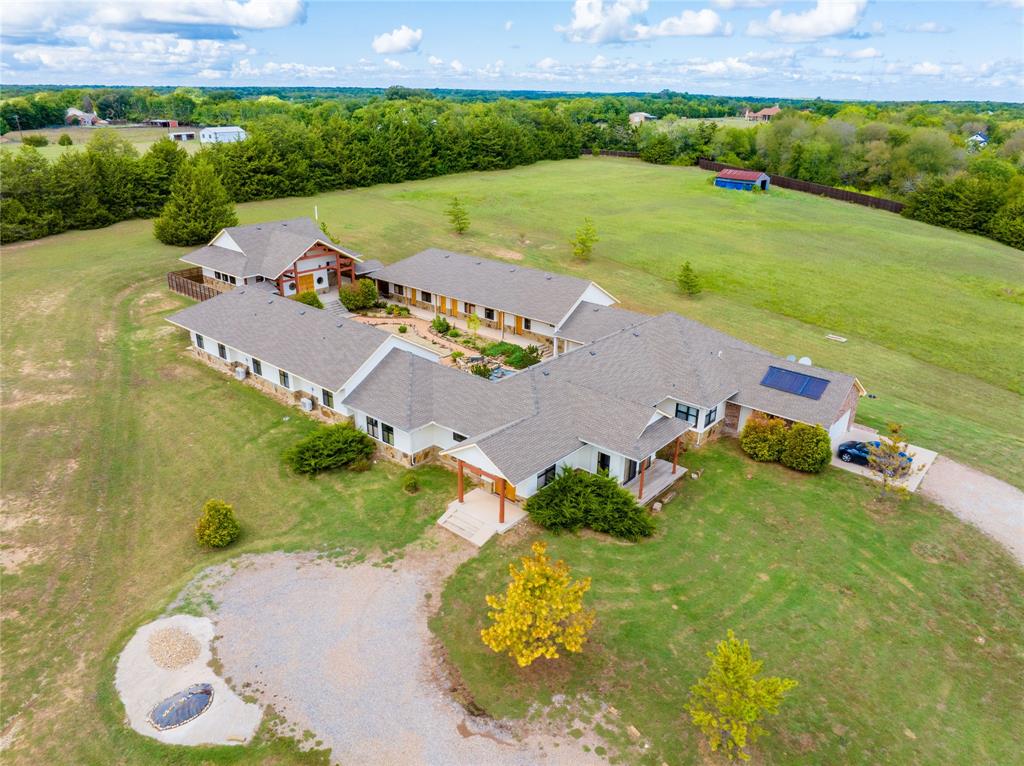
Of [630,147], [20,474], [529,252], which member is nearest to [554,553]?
[20,474]

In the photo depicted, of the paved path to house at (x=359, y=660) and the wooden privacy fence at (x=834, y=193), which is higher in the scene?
the wooden privacy fence at (x=834, y=193)

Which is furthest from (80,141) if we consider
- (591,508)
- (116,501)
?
(591,508)

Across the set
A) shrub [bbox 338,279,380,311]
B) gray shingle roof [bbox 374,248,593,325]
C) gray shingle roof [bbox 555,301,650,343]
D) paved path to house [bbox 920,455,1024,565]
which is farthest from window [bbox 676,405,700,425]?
shrub [bbox 338,279,380,311]

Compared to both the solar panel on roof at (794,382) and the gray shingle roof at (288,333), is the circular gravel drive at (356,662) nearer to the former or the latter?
the gray shingle roof at (288,333)

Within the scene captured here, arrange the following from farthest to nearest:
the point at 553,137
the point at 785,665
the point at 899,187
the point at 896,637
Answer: the point at 553,137 → the point at 899,187 → the point at 896,637 → the point at 785,665

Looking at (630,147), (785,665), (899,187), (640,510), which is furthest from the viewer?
(630,147)

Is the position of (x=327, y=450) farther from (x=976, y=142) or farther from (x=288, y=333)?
(x=976, y=142)

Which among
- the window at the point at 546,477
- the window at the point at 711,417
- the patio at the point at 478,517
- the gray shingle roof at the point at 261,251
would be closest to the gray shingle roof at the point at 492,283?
the gray shingle roof at the point at 261,251

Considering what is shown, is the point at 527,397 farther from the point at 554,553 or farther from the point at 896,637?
the point at 896,637
